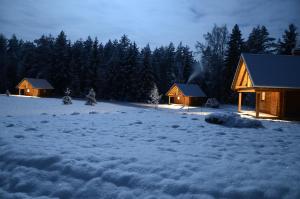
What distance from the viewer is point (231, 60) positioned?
4612 cm

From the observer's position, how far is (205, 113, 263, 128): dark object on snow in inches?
436

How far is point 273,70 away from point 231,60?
27.7 meters

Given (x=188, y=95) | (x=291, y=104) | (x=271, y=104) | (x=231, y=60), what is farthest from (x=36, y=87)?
(x=291, y=104)

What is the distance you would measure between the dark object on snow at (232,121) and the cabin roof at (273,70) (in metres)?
7.52

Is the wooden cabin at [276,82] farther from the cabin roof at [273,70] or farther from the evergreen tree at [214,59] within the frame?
the evergreen tree at [214,59]

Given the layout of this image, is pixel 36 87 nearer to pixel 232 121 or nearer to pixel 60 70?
pixel 60 70

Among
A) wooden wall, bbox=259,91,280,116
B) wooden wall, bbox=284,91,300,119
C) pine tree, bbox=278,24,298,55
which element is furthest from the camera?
pine tree, bbox=278,24,298,55

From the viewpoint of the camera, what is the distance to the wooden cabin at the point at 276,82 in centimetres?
1786

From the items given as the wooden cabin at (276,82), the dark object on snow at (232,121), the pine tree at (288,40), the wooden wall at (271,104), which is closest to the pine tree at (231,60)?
the pine tree at (288,40)

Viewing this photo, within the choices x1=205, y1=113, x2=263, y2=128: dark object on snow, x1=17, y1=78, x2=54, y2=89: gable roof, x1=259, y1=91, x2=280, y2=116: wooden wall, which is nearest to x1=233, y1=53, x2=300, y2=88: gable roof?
x1=259, y1=91, x2=280, y2=116: wooden wall

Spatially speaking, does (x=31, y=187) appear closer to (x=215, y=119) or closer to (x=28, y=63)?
(x=215, y=119)

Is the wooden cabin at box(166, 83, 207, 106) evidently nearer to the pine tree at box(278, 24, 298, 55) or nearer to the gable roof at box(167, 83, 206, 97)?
the gable roof at box(167, 83, 206, 97)

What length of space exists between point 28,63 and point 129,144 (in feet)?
237

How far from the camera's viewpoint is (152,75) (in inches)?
2095
